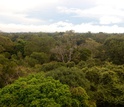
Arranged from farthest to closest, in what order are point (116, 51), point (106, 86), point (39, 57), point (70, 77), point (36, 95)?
point (39, 57)
point (116, 51)
point (106, 86)
point (70, 77)
point (36, 95)

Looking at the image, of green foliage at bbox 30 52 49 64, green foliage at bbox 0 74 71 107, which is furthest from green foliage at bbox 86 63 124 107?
green foliage at bbox 30 52 49 64

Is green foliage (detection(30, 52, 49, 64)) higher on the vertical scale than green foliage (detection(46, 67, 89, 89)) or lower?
lower

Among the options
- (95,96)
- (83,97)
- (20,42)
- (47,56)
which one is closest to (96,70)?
(95,96)

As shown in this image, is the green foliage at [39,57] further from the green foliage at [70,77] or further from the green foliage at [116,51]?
the green foliage at [70,77]

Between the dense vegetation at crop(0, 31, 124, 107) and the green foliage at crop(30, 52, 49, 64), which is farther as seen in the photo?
the green foliage at crop(30, 52, 49, 64)

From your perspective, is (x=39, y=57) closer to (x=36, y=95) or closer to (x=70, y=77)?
(x=70, y=77)

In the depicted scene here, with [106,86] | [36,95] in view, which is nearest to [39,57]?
[106,86]

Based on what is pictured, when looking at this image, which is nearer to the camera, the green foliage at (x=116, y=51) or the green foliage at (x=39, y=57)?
the green foliage at (x=116, y=51)

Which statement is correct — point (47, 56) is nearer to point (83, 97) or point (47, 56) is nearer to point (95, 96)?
point (95, 96)

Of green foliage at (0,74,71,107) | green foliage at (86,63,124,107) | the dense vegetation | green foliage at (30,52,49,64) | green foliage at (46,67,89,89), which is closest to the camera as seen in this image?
green foliage at (0,74,71,107)

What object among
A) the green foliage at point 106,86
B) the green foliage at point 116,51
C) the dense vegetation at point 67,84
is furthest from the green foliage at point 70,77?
the green foliage at point 116,51

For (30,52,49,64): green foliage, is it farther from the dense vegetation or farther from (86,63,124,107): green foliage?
(86,63,124,107): green foliage
